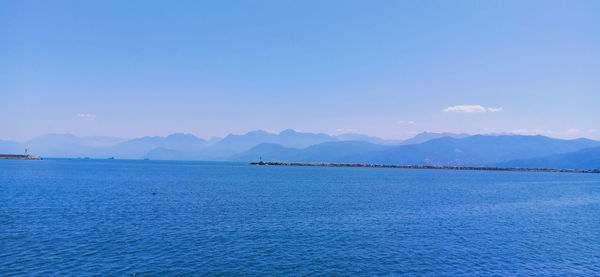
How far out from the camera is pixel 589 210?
66.4m

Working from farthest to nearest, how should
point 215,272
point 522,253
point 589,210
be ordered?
point 589,210 < point 522,253 < point 215,272

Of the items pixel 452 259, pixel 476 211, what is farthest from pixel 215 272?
pixel 476 211

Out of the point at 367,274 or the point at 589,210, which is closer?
the point at 367,274

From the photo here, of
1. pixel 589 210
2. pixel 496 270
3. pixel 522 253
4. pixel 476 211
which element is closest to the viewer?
pixel 496 270

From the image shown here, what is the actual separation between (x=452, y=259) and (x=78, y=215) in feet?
160

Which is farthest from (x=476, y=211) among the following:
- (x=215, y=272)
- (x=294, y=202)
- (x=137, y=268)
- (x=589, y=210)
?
(x=137, y=268)

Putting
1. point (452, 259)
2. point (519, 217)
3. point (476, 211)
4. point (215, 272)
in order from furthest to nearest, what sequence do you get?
point (476, 211)
point (519, 217)
point (452, 259)
point (215, 272)

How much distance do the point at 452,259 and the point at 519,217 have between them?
1286 inches

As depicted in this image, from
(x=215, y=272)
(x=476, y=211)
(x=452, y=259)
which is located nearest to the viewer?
(x=215, y=272)

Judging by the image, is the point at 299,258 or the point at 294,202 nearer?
the point at 299,258

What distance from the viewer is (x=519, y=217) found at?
184ft

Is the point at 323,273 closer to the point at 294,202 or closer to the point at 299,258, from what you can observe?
the point at 299,258

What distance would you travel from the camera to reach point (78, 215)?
160ft

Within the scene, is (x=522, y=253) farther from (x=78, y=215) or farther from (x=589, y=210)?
(x=78, y=215)
